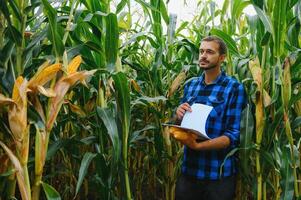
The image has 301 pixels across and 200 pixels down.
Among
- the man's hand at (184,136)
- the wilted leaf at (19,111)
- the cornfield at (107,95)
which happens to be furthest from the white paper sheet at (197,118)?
the wilted leaf at (19,111)

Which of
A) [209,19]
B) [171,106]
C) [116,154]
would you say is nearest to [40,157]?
[116,154]

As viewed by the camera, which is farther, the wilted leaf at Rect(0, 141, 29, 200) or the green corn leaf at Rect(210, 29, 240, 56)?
the green corn leaf at Rect(210, 29, 240, 56)

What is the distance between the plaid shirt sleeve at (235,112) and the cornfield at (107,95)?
43 mm

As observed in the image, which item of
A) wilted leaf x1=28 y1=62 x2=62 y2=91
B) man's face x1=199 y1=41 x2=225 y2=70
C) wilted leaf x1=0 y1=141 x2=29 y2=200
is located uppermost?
man's face x1=199 y1=41 x2=225 y2=70

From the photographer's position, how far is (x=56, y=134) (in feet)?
6.51

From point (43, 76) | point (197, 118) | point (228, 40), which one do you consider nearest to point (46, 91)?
point (43, 76)

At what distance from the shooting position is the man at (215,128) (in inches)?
76.7

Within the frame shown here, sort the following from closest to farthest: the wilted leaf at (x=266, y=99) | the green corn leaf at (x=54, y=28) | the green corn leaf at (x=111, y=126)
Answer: the green corn leaf at (x=54, y=28) < the green corn leaf at (x=111, y=126) < the wilted leaf at (x=266, y=99)

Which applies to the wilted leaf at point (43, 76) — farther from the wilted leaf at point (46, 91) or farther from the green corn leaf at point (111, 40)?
the green corn leaf at point (111, 40)

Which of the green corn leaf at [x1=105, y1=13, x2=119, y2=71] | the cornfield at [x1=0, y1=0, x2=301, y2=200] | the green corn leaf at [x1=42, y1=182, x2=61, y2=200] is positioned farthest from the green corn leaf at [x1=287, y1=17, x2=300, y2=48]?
the green corn leaf at [x1=42, y1=182, x2=61, y2=200]

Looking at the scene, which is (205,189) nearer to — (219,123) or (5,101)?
(219,123)

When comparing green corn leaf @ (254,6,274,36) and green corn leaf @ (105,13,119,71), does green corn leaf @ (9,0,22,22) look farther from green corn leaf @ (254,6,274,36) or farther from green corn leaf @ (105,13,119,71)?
green corn leaf @ (254,6,274,36)

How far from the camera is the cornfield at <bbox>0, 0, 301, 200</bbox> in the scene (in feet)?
4.73

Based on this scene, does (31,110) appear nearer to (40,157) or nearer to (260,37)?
(40,157)
